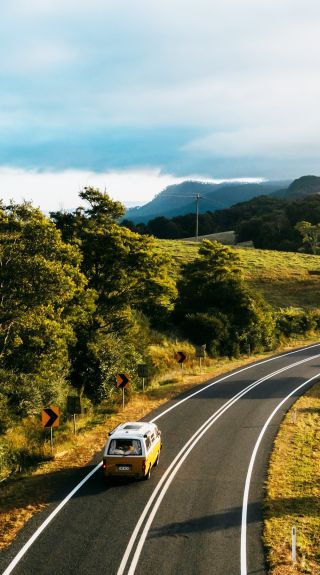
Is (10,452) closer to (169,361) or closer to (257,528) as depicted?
(257,528)

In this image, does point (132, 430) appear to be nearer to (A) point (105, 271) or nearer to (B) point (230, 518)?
(B) point (230, 518)

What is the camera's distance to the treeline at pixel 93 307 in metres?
22.7

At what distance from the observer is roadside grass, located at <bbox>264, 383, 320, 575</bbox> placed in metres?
13.1

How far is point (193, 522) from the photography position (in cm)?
1516

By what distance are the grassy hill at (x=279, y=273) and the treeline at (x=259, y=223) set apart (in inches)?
960

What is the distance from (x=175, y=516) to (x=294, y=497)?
Result: 451 centimetres

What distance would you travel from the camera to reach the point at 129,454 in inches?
725

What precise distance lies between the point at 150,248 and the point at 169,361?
12269 mm

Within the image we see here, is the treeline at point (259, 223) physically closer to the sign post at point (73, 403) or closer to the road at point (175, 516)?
the road at point (175, 516)

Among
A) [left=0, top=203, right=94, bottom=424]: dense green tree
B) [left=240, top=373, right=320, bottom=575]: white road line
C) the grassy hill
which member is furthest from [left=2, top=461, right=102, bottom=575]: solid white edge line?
the grassy hill

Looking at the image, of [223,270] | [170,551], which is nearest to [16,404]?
[170,551]

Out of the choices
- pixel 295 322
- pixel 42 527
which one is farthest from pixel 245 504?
pixel 295 322

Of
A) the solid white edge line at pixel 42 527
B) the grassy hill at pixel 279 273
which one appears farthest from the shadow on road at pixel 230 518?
the grassy hill at pixel 279 273

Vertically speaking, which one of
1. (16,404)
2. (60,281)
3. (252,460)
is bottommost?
(252,460)
